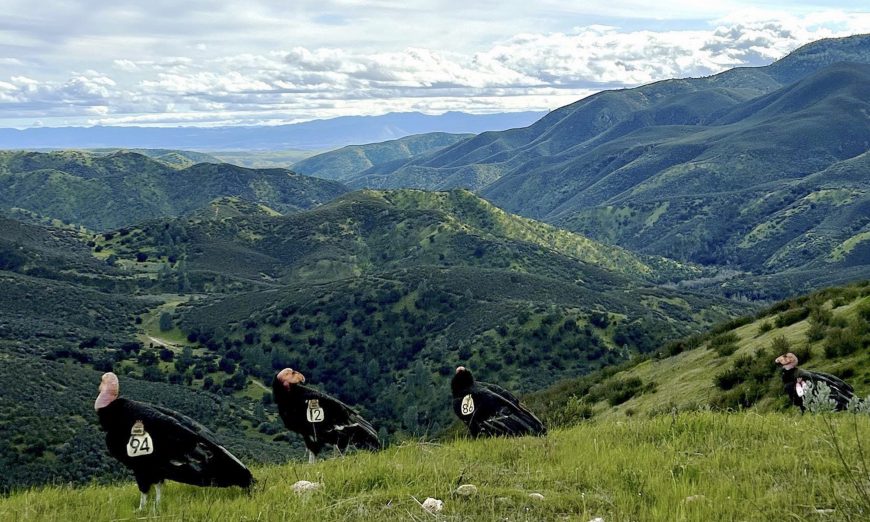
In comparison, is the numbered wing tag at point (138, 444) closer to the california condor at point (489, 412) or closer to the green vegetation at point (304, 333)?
the california condor at point (489, 412)

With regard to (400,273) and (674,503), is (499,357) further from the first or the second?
(674,503)

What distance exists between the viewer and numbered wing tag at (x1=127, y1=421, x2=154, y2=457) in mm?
6301

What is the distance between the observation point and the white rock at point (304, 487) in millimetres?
6247

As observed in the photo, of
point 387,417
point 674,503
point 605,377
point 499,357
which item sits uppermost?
point 674,503

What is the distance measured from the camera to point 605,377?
1123 inches

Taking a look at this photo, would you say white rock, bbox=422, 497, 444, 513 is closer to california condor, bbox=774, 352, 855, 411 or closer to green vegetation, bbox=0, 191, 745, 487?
california condor, bbox=774, 352, 855, 411

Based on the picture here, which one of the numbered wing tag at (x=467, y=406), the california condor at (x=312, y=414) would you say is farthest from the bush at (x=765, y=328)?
the california condor at (x=312, y=414)

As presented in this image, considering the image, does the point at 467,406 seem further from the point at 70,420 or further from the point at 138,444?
the point at 70,420

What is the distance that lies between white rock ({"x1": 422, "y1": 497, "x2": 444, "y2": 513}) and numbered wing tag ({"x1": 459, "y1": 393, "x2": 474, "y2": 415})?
4425 millimetres

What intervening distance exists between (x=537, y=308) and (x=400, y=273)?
43.9 meters

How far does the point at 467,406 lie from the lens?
10.2m

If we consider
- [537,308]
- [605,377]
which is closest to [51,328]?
[537,308]

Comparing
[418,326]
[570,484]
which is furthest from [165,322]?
[570,484]

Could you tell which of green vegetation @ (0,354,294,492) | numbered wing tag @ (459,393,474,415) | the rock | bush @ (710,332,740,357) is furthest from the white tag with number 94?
green vegetation @ (0,354,294,492)
